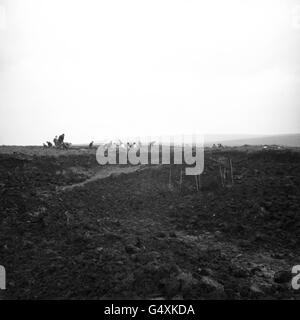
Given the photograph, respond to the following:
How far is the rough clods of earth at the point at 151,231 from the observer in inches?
225

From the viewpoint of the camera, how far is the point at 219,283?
230 inches

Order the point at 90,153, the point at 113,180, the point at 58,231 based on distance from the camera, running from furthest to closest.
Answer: the point at 90,153 → the point at 113,180 → the point at 58,231

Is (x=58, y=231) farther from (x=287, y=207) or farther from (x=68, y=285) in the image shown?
(x=287, y=207)

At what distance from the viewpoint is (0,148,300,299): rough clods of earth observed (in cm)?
572

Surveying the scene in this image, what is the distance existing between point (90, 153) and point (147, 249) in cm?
1090

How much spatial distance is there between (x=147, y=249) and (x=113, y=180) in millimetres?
6424

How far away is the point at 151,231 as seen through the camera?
8633 millimetres

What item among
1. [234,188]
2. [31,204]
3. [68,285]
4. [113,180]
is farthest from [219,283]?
[113,180]

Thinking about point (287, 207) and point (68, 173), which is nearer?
point (287, 207)
